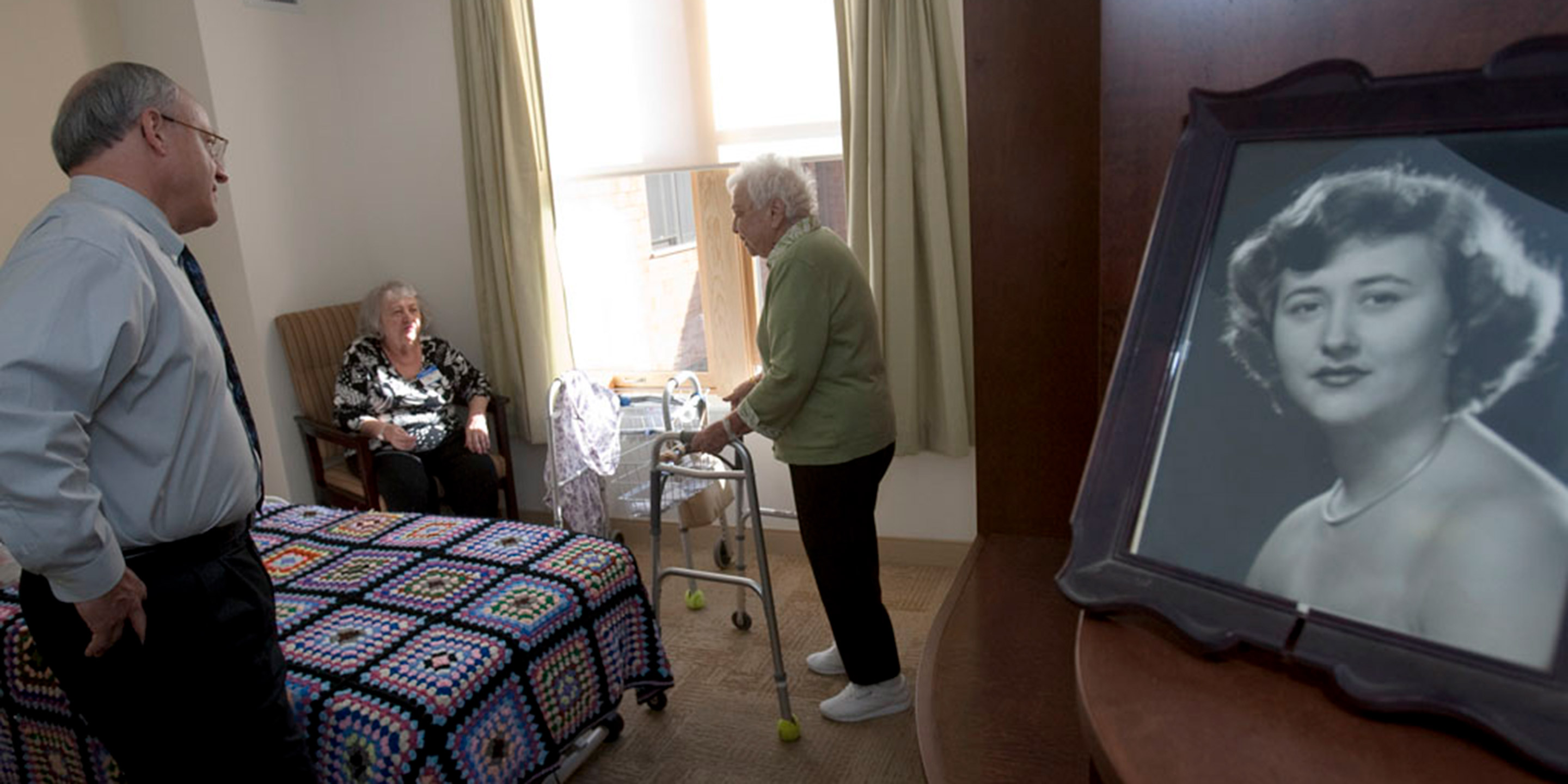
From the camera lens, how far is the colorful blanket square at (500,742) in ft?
5.63

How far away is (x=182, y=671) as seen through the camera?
146 cm

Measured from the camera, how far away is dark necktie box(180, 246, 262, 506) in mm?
1604

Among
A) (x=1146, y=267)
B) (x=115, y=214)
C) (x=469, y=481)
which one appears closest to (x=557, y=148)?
(x=469, y=481)

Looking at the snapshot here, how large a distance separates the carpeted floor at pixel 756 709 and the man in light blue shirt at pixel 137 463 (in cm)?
101

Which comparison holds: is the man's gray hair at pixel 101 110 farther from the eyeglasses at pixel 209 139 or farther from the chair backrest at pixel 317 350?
the chair backrest at pixel 317 350

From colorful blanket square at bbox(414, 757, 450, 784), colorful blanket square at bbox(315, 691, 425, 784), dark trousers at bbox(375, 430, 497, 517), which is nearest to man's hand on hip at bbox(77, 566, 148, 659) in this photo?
colorful blanket square at bbox(315, 691, 425, 784)

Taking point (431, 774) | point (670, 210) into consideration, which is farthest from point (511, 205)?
point (431, 774)

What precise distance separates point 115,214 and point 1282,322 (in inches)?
61.6

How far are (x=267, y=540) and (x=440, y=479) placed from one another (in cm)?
112

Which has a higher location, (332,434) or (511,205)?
(511,205)

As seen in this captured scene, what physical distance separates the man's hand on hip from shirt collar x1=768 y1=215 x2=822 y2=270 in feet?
4.59

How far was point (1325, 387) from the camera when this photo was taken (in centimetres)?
46

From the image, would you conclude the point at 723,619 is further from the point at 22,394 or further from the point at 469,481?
the point at 22,394

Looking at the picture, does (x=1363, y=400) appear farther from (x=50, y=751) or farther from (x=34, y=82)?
(x=34, y=82)
